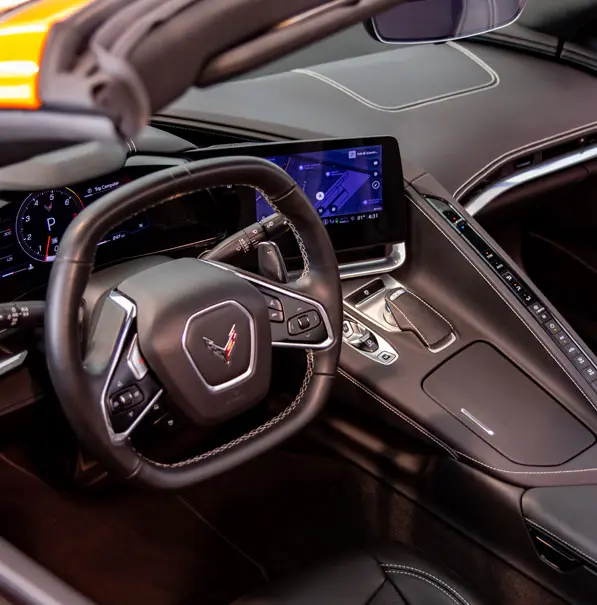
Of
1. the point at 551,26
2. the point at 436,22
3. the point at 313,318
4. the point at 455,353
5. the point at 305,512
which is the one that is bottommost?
the point at 305,512

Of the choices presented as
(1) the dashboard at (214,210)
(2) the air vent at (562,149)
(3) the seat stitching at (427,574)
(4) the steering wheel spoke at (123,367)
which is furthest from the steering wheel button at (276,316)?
(2) the air vent at (562,149)

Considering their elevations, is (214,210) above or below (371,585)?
above

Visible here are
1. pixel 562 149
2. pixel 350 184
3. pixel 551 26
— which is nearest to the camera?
pixel 350 184

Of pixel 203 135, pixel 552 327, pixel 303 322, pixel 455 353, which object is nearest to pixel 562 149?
pixel 552 327

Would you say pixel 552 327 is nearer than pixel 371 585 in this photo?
No

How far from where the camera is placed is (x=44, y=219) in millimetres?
1217

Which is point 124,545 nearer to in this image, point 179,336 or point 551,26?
point 179,336

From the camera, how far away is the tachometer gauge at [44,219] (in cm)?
119

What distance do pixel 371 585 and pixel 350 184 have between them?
2.37 feet

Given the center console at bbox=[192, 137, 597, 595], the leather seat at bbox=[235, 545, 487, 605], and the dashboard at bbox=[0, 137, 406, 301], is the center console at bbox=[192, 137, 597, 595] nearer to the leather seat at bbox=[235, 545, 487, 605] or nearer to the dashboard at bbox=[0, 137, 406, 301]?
the dashboard at bbox=[0, 137, 406, 301]

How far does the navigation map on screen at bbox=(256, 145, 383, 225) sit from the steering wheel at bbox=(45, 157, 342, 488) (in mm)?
376

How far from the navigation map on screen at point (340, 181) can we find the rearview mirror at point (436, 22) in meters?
0.28

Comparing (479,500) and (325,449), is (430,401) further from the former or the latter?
(325,449)

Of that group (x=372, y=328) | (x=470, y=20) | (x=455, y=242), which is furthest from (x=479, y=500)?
(x=470, y=20)
